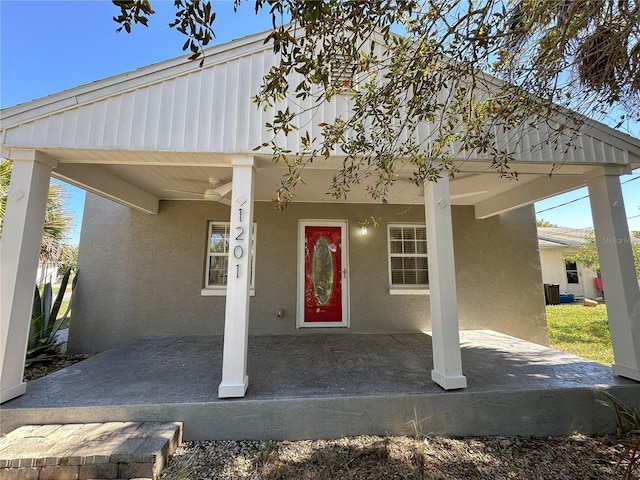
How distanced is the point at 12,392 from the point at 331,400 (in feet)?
11.4

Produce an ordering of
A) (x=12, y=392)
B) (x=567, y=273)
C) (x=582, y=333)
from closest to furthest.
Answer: (x=12, y=392), (x=582, y=333), (x=567, y=273)

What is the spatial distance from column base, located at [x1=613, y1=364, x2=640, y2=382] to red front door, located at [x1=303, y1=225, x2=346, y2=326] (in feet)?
13.8

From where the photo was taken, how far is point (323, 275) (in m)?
6.33

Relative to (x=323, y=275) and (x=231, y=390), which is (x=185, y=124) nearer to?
(x=231, y=390)

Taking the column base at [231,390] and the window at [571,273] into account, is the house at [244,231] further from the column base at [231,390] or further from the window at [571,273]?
the window at [571,273]

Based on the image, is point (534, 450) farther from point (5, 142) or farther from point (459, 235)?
point (5, 142)

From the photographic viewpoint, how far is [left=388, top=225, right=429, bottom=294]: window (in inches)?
257

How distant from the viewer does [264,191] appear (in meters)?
5.75

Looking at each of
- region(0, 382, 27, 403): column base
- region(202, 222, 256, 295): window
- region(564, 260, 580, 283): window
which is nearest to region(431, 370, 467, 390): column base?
region(202, 222, 256, 295): window

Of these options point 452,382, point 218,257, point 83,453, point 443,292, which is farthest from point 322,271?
point 83,453

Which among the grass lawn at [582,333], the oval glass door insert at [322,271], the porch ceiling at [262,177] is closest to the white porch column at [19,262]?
the porch ceiling at [262,177]

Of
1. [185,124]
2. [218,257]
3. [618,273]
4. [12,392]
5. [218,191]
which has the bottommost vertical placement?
[12,392]

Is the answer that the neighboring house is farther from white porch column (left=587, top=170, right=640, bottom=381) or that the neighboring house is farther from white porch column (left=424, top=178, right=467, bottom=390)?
white porch column (left=424, top=178, right=467, bottom=390)

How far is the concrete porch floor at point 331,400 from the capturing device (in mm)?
3057
